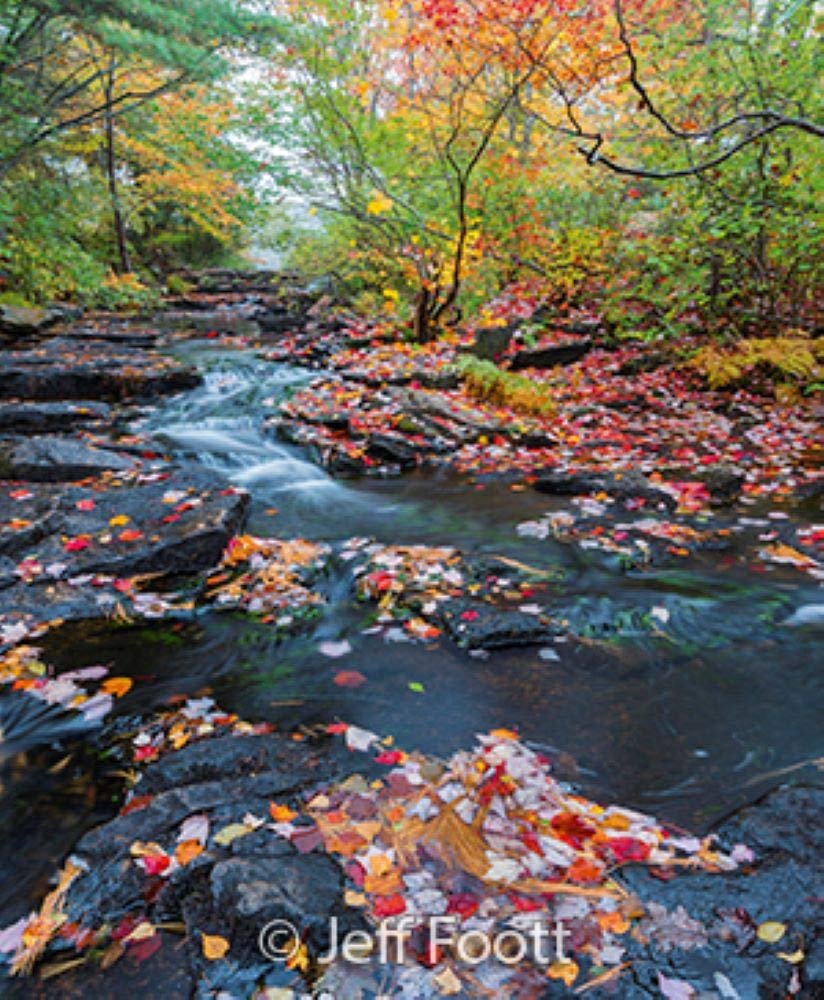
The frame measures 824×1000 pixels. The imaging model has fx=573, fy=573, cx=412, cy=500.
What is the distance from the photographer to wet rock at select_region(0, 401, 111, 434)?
7113 millimetres

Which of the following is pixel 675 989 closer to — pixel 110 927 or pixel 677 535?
pixel 110 927

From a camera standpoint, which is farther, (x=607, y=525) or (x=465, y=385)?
(x=465, y=385)

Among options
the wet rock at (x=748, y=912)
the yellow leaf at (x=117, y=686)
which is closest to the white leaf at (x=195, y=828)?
the yellow leaf at (x=117, y=686)

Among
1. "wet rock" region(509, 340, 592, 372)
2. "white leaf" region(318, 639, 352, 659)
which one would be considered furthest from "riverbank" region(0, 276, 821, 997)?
"wet rock" region(509, 340, 592, 372)

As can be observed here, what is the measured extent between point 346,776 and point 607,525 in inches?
138

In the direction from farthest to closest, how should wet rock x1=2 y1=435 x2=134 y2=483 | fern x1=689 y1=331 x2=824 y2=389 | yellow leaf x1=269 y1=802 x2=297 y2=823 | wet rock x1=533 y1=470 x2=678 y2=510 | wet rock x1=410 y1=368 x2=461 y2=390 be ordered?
wet rock x1=410 y1=368 x2=461 y2=390
fern x1=689 y1=331 x2=824 y2=389
wet rock x1=533 y1=470 x2=678 y2=510
wet rock x1=2 y1=435 x2=134 y2=483
yellow leaf x1=269 y1=802 x2=297 y2=823

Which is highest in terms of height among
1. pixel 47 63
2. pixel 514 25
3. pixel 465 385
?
pixel 47 63

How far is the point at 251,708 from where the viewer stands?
122 inches

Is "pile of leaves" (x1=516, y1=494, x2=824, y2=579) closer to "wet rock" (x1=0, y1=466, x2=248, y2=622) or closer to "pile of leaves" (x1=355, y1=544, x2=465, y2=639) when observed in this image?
"pile of leaves" (x1=355, y1=544, x2=465, y2=639)

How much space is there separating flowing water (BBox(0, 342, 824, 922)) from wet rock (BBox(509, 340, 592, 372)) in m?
6.28

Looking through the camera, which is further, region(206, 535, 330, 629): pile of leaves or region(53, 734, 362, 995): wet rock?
region(206, 535, 330, 629): pile of leaves

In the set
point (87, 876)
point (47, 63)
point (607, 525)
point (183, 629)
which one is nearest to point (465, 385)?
point (607, 525)

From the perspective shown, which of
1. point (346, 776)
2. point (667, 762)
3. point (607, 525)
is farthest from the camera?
point (607, 525)

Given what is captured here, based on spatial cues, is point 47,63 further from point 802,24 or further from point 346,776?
point 346,776
